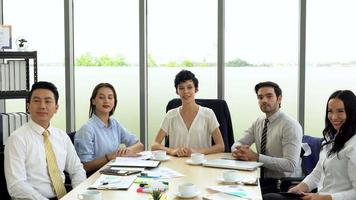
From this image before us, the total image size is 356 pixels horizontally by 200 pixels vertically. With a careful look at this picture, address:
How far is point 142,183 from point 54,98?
883 mm

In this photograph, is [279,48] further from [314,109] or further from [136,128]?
[136,128]

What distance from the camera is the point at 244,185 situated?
7.74 ft

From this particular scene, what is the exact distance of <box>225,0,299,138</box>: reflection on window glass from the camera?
4.46m

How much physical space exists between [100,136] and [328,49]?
2543 millimetres

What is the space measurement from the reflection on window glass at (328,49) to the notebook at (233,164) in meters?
1.80

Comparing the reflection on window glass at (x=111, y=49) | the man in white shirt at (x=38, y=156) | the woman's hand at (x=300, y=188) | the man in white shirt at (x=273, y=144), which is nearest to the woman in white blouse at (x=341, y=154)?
the woman's hand at (x=300, y=188)

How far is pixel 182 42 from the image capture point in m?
4.63

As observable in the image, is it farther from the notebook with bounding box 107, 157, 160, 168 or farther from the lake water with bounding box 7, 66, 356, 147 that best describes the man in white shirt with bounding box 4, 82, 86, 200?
the lake water with bounding box 7, 66, 356, 147

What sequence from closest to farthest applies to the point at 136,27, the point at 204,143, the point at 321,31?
the point at 204,143 → the point at 321,31 → the point at 136,27

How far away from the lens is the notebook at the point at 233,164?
110 inches

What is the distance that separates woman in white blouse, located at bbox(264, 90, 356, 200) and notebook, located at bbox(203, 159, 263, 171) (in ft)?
1.27

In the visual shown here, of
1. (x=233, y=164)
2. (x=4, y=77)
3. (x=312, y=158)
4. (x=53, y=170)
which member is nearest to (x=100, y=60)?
(x=4, y=77)

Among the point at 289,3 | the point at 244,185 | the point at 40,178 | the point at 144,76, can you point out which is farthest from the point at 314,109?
the point at 40,178

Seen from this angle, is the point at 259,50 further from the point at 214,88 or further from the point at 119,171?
the point at 119,171
